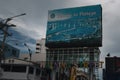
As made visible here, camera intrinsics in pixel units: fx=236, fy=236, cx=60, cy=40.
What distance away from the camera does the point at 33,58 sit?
79.6m

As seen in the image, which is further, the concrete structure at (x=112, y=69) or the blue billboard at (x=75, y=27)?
the blue billboard at (x=75, y=27)

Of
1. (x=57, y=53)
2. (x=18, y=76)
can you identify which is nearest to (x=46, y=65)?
(x=57, y=53)

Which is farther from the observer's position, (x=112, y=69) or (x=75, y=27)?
(x=75, y=27)

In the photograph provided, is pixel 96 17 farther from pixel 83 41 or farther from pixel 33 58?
pixel 33 58

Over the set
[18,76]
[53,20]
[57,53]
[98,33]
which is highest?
[53,20]

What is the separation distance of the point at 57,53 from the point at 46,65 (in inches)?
202

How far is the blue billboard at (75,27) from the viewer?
200 feet

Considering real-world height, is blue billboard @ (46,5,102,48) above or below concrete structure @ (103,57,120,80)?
above

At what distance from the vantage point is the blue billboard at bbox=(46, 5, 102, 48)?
2394 inches

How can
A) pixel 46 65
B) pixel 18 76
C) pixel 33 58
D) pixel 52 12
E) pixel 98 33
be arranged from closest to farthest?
pixel 18 76, pixel 98 33, pixel 46 65, pixel 52 12, pixel 33 58

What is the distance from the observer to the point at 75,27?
6300 centimetres

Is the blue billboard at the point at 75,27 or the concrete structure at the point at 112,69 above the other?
the blue billboard at the point at 75,27

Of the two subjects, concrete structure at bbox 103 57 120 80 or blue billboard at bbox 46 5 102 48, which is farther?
blue billboard at bbox 46 5 102 48

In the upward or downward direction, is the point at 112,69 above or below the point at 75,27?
below
